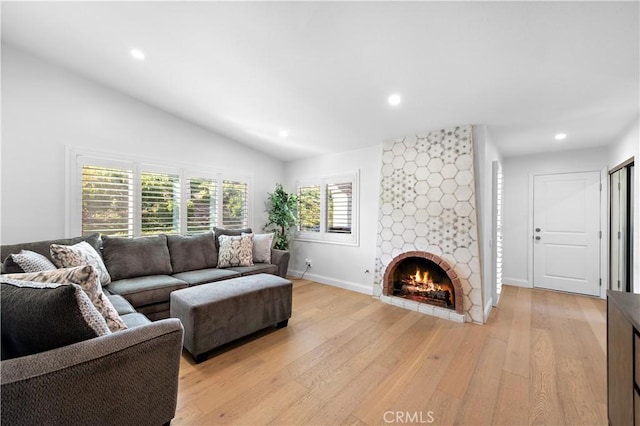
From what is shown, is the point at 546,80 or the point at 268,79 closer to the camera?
the point at 546,80

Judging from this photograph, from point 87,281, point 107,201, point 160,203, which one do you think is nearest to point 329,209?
point 160,203

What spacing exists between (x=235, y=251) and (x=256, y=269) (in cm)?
41

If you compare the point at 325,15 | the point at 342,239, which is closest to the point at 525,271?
the point at 342,239

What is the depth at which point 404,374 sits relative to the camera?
1.99 metres

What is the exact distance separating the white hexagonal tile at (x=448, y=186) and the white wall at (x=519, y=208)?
2180mm

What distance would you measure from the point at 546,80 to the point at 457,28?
1.00 metres

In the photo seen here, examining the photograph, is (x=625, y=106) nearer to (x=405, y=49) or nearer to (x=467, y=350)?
(x=405, y=49)

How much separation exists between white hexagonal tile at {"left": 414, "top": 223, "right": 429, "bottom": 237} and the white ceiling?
1236 mm

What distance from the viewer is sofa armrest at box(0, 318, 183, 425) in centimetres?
91

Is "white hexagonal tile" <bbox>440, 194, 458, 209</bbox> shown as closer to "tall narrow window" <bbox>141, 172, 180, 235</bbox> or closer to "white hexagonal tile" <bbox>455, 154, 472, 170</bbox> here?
"white hexagonal tile" <bbox>455, 154, 472, 170</bbox>

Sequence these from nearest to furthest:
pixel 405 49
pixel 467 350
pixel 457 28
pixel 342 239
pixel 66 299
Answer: pixel 66 299, pixel 457 28, pixel 405 49, pixel 467 350, pixel 342 239

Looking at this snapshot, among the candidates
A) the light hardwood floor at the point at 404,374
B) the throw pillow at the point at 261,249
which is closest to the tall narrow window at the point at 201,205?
the throw pillow at the point at 261,249

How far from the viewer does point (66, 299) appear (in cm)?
102

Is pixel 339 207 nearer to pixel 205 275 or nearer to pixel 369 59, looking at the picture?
pixel 205 275
